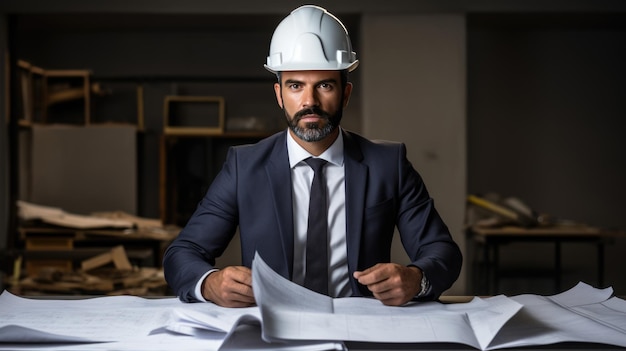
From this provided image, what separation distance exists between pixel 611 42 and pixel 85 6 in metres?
5.53

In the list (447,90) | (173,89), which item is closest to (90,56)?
(173,89)

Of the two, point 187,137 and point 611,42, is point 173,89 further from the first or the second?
point 611,42

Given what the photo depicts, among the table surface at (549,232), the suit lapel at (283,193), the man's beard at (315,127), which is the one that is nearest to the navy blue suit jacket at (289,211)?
the suit lapel at (283,193)

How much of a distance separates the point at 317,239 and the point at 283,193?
0.16 metres

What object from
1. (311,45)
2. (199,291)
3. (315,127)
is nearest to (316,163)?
(315,127)

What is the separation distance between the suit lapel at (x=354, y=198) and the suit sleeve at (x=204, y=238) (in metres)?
0.32

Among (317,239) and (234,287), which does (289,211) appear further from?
(234,287)

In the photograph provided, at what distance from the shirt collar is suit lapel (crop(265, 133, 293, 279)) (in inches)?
0.6

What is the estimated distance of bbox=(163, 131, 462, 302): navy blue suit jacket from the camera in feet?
6.74

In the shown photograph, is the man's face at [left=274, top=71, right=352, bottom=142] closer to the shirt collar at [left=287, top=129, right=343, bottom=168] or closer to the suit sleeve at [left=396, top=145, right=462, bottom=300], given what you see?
the shirt collar at [left=287, top=129, right=343, bottom=168]

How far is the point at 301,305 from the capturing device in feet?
4.67

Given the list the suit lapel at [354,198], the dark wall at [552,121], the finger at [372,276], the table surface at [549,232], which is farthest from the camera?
the dark wall at [552,121]

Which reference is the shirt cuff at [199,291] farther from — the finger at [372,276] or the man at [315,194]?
the finger at [372,276]

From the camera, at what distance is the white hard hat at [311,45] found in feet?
6.68
